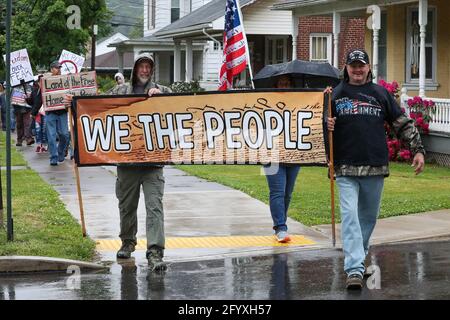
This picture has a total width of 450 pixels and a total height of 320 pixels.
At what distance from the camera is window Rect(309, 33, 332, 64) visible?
34188 millimetres

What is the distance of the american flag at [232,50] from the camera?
14438 millimetres

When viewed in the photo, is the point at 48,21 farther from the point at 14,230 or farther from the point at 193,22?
the point at 14,230

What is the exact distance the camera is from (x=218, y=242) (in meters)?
10.2

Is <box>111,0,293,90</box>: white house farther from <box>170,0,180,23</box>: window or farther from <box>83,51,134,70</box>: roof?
<box>83,51,134,70</box>: roof

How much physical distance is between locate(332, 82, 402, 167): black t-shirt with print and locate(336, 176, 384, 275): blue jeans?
0.17 m

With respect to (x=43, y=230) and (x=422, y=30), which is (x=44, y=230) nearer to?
(x=43, y=230)

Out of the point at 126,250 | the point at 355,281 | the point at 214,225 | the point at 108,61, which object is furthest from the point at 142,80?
the point at 108,61

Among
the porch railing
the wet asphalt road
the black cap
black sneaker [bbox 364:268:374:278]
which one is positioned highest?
the black cap

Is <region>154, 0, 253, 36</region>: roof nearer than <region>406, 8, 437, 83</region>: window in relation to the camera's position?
No

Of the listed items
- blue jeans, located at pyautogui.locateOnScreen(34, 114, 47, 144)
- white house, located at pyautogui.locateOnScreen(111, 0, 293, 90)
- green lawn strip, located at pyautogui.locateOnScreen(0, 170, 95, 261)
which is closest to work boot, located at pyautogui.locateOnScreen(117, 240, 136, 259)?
green lawn strip, located at pyautogui.locateOnScreen(0, 170, 95, 261)

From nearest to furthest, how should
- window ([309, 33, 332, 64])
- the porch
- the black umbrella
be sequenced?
1. the black umbrella
2. the porch
3. window ([309, 33, 332, 64])

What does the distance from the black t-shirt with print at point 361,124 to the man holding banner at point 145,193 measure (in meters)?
1.82

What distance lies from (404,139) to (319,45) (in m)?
26.6
